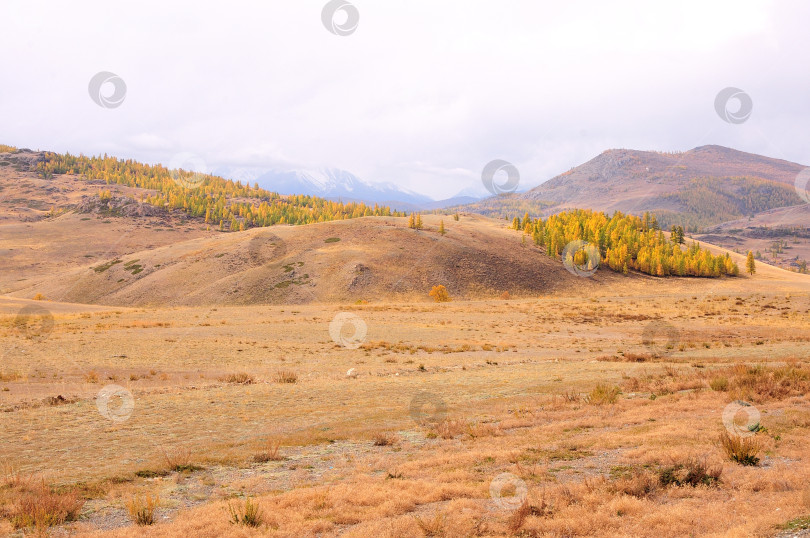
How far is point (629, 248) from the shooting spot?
140125mm

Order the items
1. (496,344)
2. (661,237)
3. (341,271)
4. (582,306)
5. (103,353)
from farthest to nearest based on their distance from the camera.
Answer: (661,237), (341,271), (582,306), (496,344), (103,353)

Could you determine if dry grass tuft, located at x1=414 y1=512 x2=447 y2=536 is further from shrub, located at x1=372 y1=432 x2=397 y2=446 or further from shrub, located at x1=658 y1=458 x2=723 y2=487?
shrub, located at x1=372 y1=432 x2=397 y2=446

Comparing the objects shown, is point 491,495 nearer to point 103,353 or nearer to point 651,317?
point 103,353

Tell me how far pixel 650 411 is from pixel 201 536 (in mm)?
13698

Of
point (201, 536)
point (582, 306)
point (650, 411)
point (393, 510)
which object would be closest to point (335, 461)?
point (393, 510)

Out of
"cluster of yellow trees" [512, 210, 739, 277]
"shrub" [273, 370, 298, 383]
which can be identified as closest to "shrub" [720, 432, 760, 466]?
"shrub" [273, 370, 298, 383]

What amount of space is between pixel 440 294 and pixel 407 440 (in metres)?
85.1

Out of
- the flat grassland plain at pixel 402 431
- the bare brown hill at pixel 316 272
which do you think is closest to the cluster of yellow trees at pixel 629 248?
the bare brown hill at pixel 316 272

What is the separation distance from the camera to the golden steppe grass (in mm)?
8320

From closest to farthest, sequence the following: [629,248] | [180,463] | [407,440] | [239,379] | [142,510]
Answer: [142,510] < [180,463] < [407,440] < [239,379] < [629,248]

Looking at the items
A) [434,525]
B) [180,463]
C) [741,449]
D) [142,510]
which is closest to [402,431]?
[180,463]

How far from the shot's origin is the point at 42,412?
18453mm

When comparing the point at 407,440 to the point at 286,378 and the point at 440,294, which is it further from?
the point at 440,294

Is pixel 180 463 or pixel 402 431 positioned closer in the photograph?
pixel 180 463
